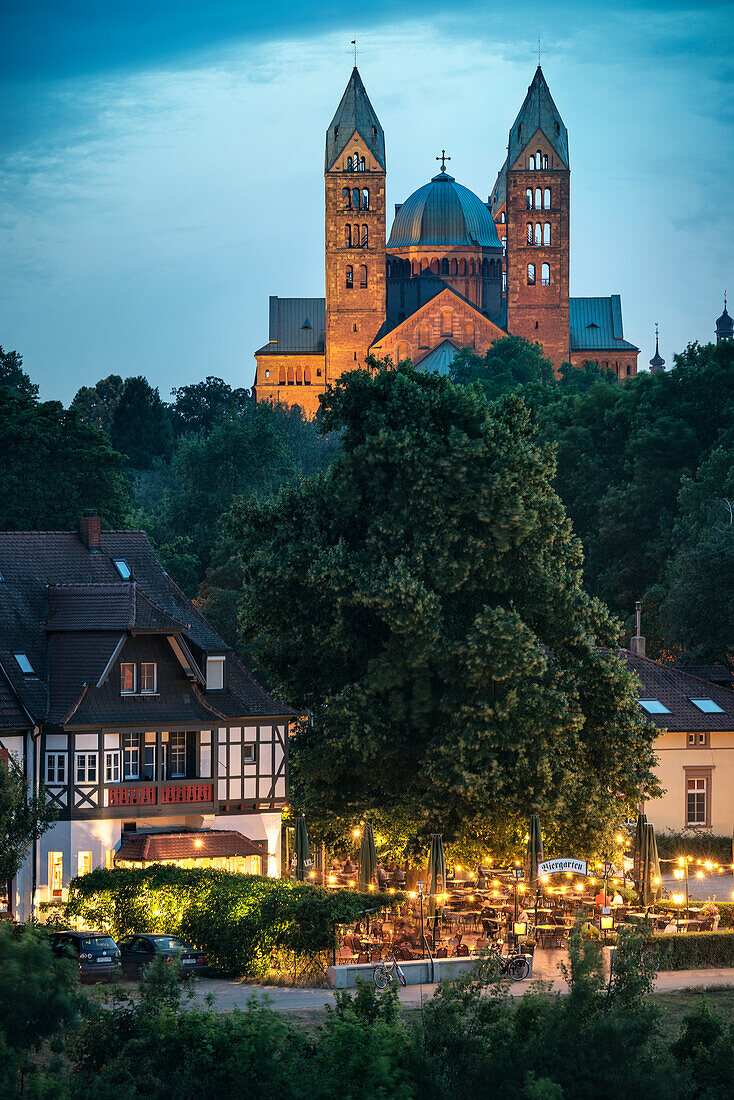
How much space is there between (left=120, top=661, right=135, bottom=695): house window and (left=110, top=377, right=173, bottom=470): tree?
107m

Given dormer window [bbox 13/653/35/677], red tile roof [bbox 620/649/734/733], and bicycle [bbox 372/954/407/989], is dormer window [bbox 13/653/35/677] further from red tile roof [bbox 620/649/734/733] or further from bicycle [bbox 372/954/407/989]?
red tile roof [bbox 620/649/734/733]

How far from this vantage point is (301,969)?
1252 inches

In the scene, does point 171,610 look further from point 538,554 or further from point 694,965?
point 694,965

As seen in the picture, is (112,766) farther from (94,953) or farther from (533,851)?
(533,851)

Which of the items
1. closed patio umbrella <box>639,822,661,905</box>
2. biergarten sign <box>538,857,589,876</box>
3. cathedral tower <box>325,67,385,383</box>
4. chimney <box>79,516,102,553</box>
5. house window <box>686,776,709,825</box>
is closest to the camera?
biergarten sign <box>538,857,589,876</box>

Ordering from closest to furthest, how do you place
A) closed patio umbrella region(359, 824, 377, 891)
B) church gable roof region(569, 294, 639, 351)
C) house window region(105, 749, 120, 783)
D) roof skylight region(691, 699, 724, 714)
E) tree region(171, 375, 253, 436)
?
closed patio umbrella region(359, 824, 377, 891), house window region(105, 749, 120, 783), roof skylight region(691, 699, 724, 714), church gable roof region(569, 294, 639, 351), tree region(171, 375, 253, 436)

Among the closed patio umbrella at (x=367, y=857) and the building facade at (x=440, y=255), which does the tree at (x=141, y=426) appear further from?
the closed patio umbrella at (x=367, y=857)

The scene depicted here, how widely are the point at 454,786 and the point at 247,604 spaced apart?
6.43 metres

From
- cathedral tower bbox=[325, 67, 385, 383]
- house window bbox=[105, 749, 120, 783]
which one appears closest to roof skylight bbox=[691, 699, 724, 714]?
house window bbox=[105, 749, 120, 783]

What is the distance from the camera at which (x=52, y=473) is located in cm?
6812

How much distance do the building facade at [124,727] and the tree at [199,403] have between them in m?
131

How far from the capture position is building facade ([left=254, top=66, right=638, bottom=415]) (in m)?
145

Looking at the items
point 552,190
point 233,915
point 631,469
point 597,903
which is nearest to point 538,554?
point 597,903

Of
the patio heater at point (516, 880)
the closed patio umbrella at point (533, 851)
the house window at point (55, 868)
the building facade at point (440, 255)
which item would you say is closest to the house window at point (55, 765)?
the house window at point (55, 868)
